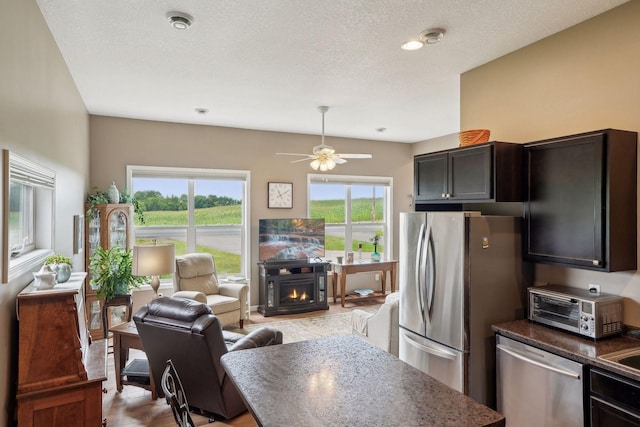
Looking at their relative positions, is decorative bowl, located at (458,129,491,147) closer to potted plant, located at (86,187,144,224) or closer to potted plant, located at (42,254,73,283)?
potted plant, located at (42,254,73,283)

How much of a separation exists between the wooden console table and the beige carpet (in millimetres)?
696

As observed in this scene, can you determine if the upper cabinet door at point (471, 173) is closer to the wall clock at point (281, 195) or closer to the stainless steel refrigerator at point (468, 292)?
the stainless steel refrigerator at point (468, 292)

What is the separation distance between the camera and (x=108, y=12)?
8.25 ft

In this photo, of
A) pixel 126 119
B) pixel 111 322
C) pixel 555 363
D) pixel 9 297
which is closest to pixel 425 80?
pixel 555 363

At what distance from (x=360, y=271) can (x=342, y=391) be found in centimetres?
517

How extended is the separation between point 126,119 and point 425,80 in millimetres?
4067

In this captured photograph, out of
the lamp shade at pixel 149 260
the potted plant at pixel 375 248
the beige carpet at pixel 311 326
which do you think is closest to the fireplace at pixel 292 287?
the beige carpet at pixel 311 326

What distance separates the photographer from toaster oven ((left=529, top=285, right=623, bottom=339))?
7.51 ft

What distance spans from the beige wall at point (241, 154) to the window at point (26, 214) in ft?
9.18

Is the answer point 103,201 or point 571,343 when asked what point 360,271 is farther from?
point 571,343

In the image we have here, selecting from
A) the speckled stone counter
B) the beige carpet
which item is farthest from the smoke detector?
the beige carpet

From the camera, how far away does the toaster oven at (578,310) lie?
7.51 ft

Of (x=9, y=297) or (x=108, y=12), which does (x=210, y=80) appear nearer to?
(x=108, y=12)

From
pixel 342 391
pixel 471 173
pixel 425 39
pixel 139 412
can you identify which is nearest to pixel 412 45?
pixel 425 39
